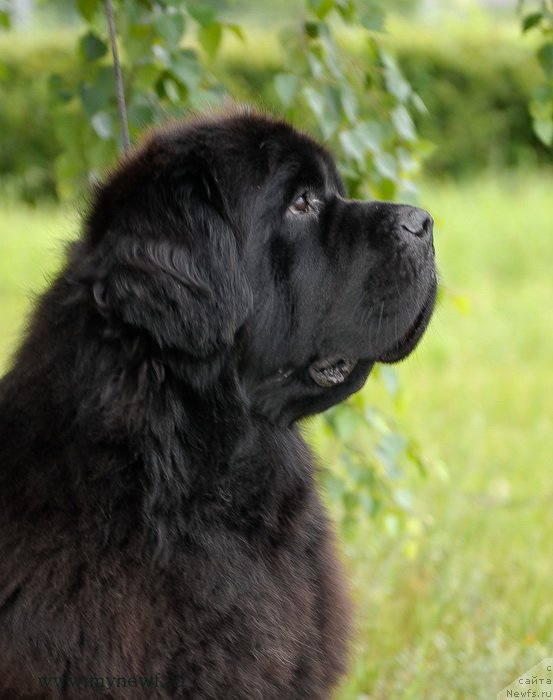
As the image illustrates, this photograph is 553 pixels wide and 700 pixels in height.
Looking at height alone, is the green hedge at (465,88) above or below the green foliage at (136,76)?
below

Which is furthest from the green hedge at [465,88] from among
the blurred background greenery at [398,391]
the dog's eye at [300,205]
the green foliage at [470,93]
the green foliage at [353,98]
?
the dog's eye at [300,205]

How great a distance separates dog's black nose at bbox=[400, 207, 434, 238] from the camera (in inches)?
97.0

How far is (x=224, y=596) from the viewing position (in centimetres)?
222

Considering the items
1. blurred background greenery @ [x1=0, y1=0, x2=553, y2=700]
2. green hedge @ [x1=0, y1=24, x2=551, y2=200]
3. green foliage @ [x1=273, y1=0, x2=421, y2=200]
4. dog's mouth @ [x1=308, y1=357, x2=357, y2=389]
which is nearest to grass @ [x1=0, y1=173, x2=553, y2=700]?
blurred background greenery @ [x1=0, y1=0, x2=553, y2=700]

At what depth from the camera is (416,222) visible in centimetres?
248

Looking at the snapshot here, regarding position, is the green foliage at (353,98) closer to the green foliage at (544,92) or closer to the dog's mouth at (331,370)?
the green foliage at (544,92)

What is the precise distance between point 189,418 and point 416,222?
765mm

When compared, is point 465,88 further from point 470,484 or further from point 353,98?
point 353,98

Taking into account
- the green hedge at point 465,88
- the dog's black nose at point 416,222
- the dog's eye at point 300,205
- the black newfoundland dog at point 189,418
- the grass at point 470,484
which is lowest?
the green hedge at point 465,88

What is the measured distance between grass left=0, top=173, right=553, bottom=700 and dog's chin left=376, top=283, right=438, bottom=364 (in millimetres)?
787

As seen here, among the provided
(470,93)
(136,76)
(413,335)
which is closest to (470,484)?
(413,335)

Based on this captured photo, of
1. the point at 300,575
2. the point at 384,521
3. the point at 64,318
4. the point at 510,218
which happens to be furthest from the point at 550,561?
the point at 510,218

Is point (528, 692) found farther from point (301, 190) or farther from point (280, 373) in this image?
point (301, 190)

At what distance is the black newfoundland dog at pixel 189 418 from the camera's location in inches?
83.9
